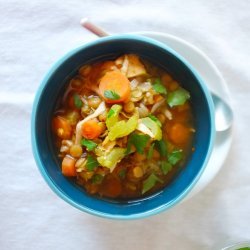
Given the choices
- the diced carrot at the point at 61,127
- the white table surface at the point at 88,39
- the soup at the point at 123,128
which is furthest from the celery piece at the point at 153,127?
the white table surface at the point at 88,39

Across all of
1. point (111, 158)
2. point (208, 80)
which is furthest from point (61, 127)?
point (208, 80)

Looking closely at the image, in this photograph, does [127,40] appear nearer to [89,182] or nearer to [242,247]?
[89,182]

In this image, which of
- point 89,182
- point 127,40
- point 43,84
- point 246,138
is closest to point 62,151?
point 89,182

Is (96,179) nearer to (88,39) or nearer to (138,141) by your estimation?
(138,141)

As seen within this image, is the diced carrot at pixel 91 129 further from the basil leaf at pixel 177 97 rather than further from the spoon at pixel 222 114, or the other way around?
the spoon at pixel 222 114

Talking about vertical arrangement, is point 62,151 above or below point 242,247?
above

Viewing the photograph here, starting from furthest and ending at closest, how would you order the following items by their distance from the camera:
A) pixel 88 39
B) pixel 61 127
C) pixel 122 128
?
1. pixel 88 39
2. pixel 61 127
3. pixel 122 128

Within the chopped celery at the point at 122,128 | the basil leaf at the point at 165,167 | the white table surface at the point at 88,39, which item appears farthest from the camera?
the white table surface at the point at 88,39
